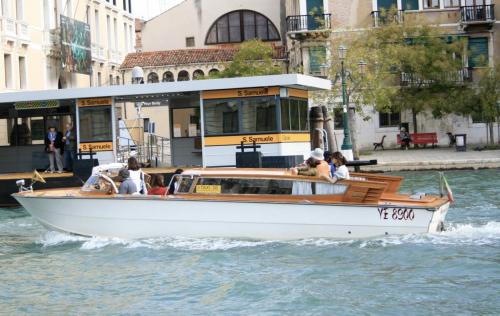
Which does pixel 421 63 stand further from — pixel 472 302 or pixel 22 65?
pixel 472 302

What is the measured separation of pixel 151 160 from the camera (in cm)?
2614

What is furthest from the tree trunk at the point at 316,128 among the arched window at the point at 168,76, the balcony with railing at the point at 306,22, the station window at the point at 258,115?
the arched window at the point at 168,76

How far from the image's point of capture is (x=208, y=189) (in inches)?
619

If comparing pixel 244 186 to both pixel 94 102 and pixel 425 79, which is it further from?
pixel 425 79

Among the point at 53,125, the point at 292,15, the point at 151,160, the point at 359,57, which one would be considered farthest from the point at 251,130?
the point at 292,15

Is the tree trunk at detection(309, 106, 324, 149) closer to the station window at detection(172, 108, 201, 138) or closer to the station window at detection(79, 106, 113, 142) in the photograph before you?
the station window at detection(172, 108, 201, 138)

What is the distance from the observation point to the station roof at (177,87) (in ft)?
73.5

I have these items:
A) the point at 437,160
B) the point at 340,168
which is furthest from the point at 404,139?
Answer: the point at 340,168

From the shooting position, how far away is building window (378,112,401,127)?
4612 centimetres

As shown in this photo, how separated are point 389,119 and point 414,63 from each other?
421 centimetres

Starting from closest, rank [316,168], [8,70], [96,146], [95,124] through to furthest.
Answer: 1. [316,168]
2. [96,146]
3. [95,124]
4. [8,70]

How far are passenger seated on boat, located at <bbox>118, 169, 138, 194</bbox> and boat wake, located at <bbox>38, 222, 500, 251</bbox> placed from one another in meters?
0.88

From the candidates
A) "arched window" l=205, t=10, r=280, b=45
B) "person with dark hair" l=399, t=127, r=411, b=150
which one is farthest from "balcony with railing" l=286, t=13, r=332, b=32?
"arched window" l=205, t=10, r=280, b=45

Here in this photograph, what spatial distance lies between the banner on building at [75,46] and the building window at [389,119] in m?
15.2
